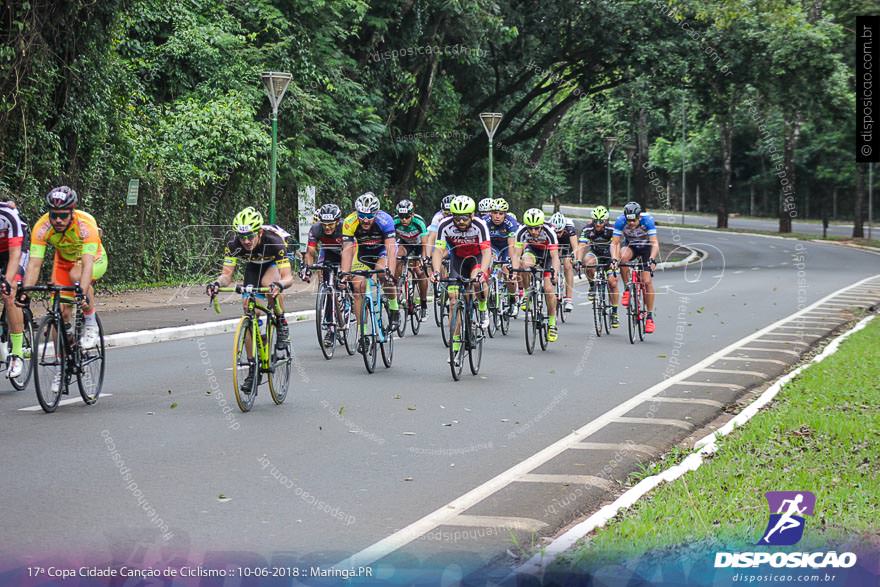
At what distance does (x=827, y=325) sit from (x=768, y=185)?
65.1 meters

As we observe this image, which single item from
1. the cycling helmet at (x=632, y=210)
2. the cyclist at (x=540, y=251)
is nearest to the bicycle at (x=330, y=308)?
the cyclist at (x=540, y=251)

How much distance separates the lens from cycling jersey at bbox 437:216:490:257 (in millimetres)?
14655

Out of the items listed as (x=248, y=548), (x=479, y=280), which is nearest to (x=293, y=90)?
(x=479, y=280)

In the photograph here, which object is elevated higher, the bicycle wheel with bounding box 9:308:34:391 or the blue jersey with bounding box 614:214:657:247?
the blue jersey with bounding box 614:214:657:247

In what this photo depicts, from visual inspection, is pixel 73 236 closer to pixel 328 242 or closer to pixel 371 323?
pixel 371 323

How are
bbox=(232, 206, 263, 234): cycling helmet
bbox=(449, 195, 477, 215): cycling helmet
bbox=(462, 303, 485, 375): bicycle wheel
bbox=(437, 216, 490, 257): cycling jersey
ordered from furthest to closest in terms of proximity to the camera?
bbox=(437, 216, 490, 257): cycling jersey → bbox=(449, 195, 477, 215): cycling helmet → bbox=(462, 303, 485, 375): bicycle wheel → bbox=(232, 206, 263, 234): cycling helmet

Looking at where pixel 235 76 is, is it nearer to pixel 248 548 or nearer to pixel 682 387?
pixel 682 387

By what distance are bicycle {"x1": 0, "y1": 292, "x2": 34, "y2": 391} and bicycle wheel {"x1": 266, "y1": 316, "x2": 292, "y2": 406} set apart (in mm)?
2237

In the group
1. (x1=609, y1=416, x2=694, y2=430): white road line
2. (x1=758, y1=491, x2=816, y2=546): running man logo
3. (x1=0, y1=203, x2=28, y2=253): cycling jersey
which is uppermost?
(x1=0, y1=203, x2=28, y2=253): cycling jersey

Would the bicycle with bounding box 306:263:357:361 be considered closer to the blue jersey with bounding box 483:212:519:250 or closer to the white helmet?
the blue jersey with bounding box 483:212:519:250

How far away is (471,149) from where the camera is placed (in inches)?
1668

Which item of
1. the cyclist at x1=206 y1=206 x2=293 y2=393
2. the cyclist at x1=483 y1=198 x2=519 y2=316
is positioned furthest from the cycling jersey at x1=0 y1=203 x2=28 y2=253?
the cyclist at x1=483 y1=198 x2=519 y2=316

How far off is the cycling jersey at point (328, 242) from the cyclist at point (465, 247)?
4.44 ft

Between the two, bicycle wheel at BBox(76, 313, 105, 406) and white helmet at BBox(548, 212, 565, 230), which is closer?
bicycle wheel at BBox(76, 313, 105, 406)
